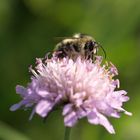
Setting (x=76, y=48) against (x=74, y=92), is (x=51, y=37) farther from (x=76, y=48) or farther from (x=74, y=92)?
(x=74, y=92)

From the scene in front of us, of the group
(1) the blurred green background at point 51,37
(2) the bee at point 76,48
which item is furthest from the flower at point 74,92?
(1) the blurred green background at point 51,37

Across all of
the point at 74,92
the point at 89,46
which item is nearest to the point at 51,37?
the point at 89,46

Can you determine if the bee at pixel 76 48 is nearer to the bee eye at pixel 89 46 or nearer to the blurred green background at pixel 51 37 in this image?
the bee eye at pixel 89 46

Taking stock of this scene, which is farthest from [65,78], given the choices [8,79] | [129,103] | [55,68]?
[8,79]

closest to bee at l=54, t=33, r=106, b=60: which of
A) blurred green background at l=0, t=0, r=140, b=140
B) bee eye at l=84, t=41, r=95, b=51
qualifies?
bee eye at l=84, t=41, r=95, b=51

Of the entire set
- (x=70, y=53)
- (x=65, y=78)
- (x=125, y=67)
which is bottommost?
(x=65, y=78)

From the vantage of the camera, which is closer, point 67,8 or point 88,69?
point 88,69

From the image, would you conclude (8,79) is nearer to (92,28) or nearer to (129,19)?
(92,28)
